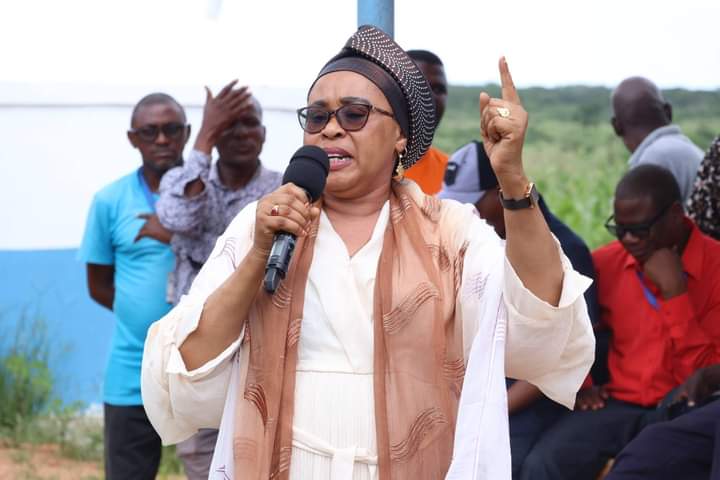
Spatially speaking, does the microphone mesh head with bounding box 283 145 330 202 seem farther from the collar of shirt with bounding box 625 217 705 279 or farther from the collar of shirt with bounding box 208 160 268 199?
the collar of shirt with bounding box 625 217 705 279

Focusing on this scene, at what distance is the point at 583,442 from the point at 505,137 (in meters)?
2.68

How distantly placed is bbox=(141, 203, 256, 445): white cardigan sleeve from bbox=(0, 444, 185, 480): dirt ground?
15.5ft

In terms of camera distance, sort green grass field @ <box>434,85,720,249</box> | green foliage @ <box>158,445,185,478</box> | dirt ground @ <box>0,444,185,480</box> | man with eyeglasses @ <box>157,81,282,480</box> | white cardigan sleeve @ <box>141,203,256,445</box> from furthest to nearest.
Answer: green grass field @ <box>434,85,720,249</box>
green foliage @ <box>158,445,185,478</box>
dirt ground @ <box>0,444,185,480</box>
man with eyeglasses @ <box>157,81,282,480</box>
white cardigan sleeve @ <box>141,203,256,445</box>

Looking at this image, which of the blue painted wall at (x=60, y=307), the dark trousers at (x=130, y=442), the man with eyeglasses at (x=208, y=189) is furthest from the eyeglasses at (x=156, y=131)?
the blue painted wall at (x=60, y=307)

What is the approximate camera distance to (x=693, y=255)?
5359 millimetres

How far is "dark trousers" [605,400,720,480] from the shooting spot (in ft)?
15.0

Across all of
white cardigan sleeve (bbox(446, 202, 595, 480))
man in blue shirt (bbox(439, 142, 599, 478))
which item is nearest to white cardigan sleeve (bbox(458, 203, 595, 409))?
white cardigan sleeve (bbox(446, 202, 595, 480))

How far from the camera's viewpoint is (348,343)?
3.00 m

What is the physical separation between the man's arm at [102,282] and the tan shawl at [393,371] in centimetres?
286

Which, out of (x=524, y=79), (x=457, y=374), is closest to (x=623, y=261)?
(x=457, y=374)

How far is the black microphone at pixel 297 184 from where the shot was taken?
2.74m

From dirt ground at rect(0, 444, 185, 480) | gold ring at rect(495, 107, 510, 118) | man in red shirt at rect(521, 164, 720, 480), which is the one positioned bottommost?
dirt ground at rect(0, 444, 185, 480)

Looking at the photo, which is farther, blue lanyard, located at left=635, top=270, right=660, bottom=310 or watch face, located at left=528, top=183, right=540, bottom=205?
blue lanyard, located at left=635, top=270, right=660, bottom=310

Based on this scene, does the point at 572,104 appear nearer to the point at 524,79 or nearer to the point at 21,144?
the point at 524,79
